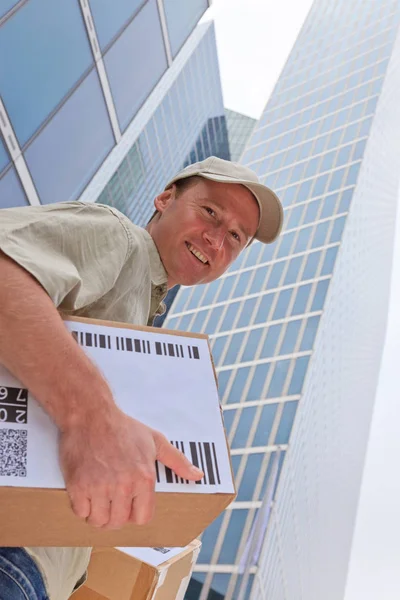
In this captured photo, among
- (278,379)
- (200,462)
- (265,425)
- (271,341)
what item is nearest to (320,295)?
(271,341)

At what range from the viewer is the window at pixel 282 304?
4283 centimetres

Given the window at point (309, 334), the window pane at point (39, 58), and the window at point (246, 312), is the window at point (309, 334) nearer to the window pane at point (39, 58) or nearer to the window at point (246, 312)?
the window at point (246, 312)

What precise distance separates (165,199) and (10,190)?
2379 mm

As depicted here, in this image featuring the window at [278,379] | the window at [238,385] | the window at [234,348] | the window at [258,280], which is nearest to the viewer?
the window at [278,379]

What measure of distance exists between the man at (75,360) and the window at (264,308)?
4224 centimetres

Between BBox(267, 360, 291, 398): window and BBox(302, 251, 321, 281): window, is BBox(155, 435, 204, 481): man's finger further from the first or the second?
BBox(302, 251, 321, 281): window

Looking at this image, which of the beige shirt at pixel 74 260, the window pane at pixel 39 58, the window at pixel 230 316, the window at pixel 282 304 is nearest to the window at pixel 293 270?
the window at pixel 282 304

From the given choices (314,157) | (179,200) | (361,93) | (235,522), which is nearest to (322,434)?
(235,522)

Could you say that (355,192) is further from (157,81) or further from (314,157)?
(157,81)

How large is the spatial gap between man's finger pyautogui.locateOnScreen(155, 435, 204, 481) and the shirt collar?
2.74 ft

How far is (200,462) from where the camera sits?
102 cm

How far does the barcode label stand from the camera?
0.91 metres

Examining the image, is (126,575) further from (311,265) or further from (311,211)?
(311,211)

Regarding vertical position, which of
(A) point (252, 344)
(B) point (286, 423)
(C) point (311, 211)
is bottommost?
(A) point (252, 344)
